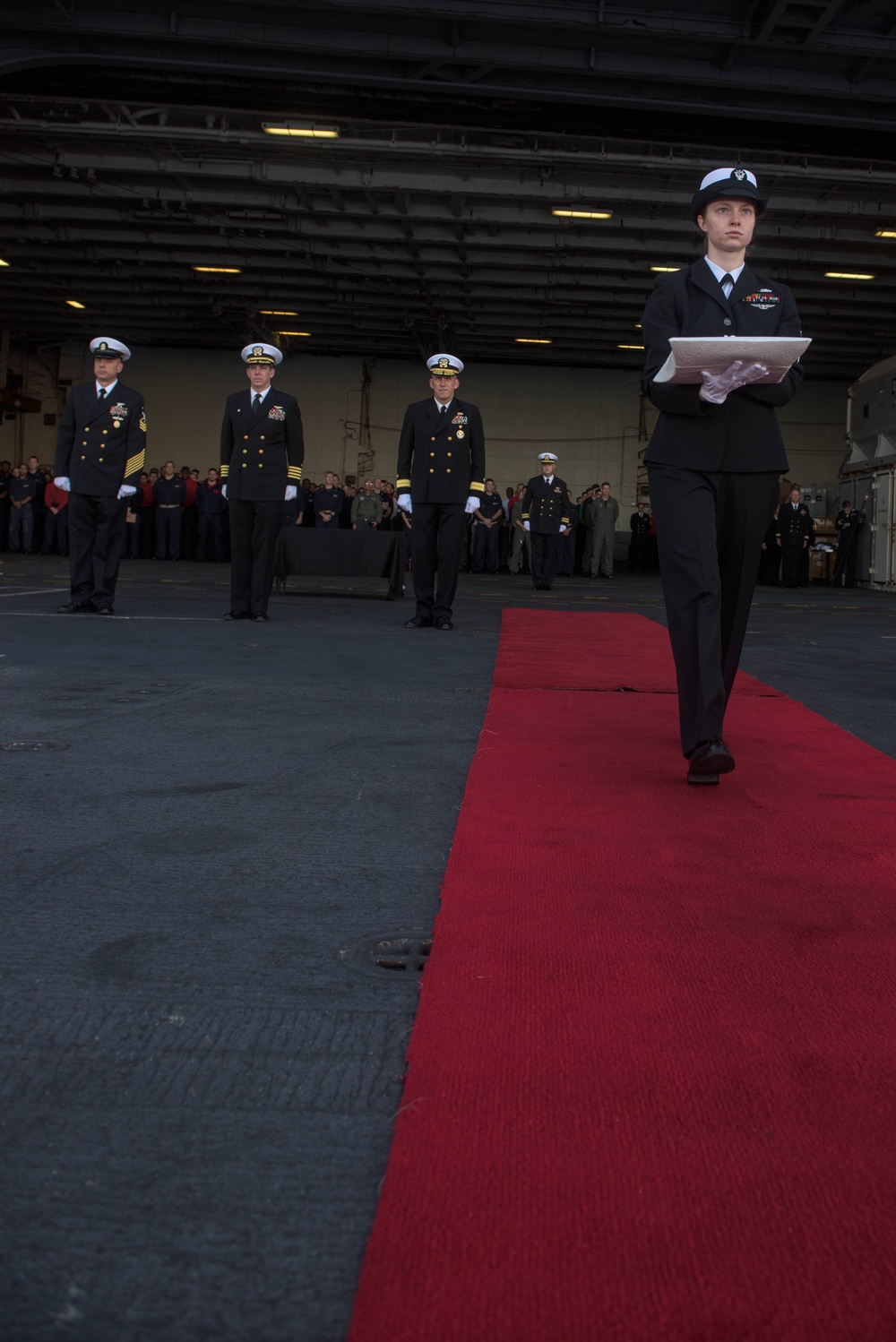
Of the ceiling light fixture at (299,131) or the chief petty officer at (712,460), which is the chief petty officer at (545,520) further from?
the chief petty officer at (712,460)

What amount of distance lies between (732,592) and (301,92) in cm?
1124

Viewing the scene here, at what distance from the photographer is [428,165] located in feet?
52.8

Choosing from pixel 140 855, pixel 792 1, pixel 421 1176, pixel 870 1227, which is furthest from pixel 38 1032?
pixel 792 1

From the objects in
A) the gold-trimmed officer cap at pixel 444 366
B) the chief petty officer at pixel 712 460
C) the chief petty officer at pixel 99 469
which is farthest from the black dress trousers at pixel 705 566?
the chief petty officer at pixel 99 469

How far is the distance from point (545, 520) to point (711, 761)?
12655 millimetres

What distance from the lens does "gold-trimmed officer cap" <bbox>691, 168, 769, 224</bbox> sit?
307 centimetres

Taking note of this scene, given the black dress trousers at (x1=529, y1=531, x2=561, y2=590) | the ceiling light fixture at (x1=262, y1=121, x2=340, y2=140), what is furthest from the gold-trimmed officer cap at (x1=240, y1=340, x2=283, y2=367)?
the ceiling light fixture at (x1=262, y1=121, x2=340, y2=140)

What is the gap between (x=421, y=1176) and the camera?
105cm

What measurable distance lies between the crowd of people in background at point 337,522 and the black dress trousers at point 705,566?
17.4 meters

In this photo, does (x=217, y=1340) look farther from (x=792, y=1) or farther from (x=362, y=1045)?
(x=792, y=1)

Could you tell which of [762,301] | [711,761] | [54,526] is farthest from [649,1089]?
[54,526]

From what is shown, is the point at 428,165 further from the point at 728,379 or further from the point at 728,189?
the point at 728,379

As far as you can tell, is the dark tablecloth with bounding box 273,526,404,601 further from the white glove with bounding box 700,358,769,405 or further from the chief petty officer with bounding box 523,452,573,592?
the white glove with bounding box 700,358,769,405

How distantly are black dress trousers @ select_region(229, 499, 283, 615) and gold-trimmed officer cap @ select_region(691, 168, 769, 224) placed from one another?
194 inches
